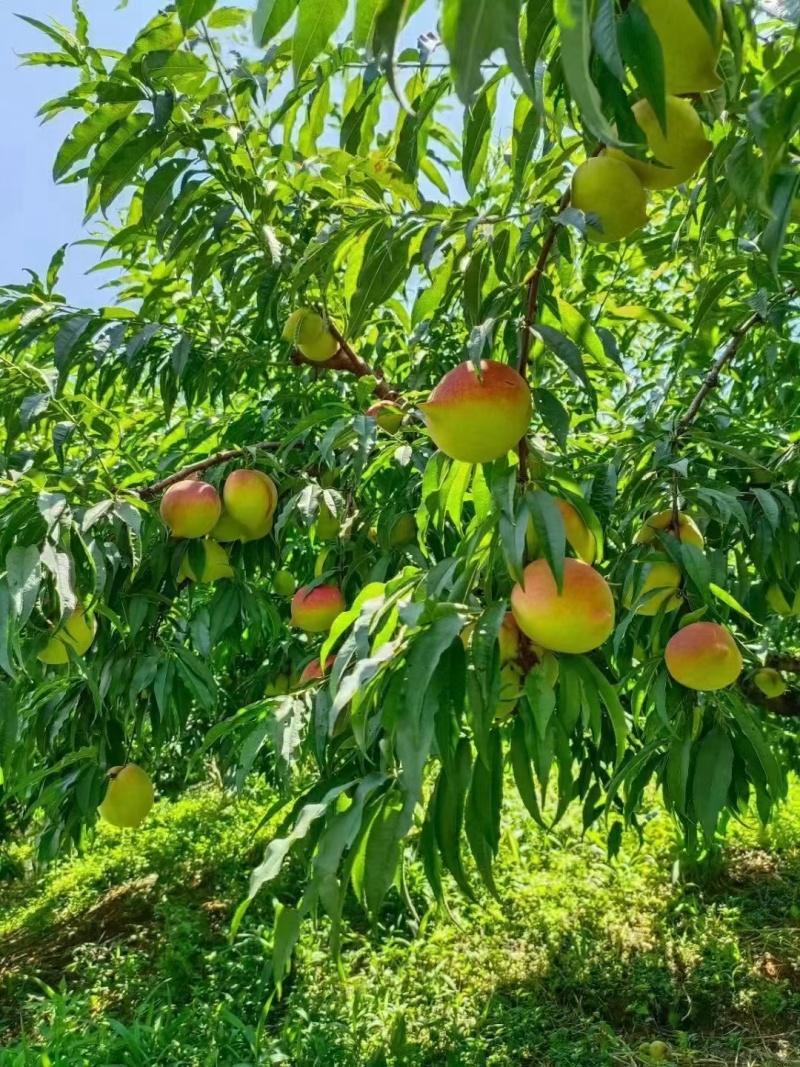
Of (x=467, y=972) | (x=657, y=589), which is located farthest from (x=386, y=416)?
(x=467, y=972)

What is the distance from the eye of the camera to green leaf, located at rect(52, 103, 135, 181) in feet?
3.41

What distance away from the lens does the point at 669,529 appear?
1219 millimetres

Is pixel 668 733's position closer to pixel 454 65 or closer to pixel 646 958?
pixel 454 65

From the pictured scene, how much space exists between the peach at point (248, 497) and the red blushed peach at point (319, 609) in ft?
0.62

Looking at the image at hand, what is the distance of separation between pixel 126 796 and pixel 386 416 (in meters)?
1.00

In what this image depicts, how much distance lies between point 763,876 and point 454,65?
4245 mm

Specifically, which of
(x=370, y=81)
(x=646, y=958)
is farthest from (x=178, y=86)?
(x=646, y=958)

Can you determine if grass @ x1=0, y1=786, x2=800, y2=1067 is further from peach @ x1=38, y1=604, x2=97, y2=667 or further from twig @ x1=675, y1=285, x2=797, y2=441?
twig @ x1=675, y1=285, x2=797, y2=441

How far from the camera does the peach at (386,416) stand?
1552 millimetres

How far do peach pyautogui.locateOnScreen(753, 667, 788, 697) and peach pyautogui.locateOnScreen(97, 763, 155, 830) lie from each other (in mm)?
1503

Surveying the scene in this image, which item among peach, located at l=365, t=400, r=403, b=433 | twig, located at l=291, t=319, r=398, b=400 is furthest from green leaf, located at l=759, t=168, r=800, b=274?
twig, located at l=291, t=319, r=398, b=400

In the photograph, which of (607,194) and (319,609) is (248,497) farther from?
(607,194)

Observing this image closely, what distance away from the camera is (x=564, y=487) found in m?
0.84

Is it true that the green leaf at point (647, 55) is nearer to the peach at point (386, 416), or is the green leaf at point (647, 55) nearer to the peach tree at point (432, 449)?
the peach tree at point (432, 449)
